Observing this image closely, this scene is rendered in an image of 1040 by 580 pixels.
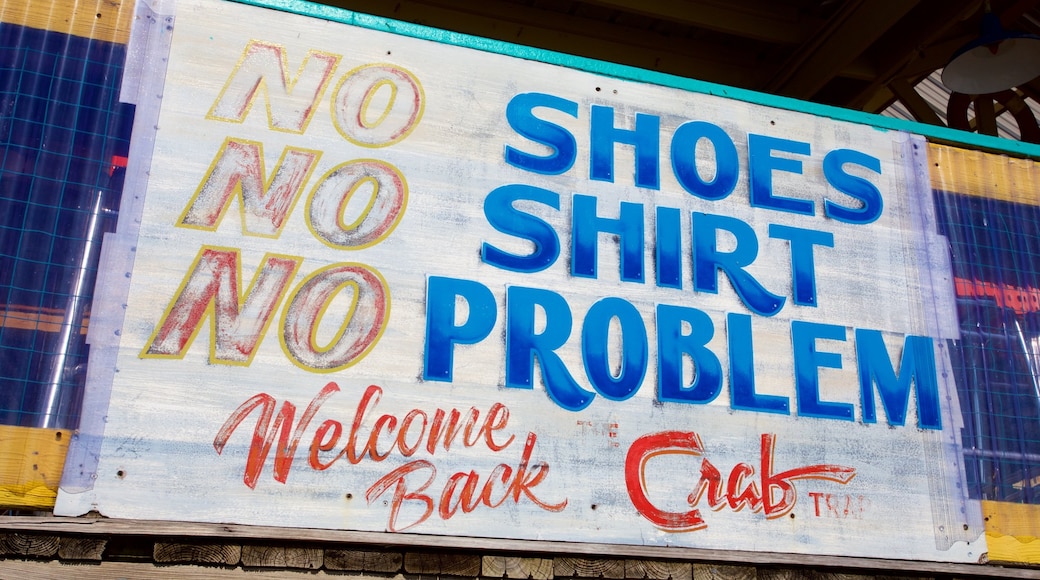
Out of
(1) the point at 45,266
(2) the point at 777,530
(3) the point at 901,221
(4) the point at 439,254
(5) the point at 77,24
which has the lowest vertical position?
(2) the point at 777,530

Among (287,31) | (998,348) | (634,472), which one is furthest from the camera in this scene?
(998,348)

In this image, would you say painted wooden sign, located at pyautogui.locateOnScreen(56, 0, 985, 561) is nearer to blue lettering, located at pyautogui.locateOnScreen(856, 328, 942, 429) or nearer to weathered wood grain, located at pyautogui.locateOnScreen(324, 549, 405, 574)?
blue lettering, located at pyautogui.locateOnScreen(856, 328, 942, 429)

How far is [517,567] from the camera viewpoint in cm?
357

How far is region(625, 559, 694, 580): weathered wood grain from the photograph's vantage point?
144 inches

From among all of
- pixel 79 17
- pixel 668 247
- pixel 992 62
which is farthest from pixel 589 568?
pixel 992 62

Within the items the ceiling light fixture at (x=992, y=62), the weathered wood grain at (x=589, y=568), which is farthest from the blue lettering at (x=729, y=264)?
the ceiling light fixture at (x=992, y=62)

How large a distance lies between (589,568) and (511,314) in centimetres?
104

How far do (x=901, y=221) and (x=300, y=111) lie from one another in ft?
9.45

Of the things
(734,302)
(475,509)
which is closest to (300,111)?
(475,509)

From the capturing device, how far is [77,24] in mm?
3801

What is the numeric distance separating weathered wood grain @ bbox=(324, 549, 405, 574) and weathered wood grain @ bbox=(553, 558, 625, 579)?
60 centimetres

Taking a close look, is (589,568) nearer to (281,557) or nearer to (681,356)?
(681,356)

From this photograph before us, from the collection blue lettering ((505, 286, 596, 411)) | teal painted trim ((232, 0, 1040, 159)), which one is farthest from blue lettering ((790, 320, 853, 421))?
teal painted trim ((232, 0, 1040, 159))

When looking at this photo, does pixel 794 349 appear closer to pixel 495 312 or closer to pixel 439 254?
pixel 495 312
